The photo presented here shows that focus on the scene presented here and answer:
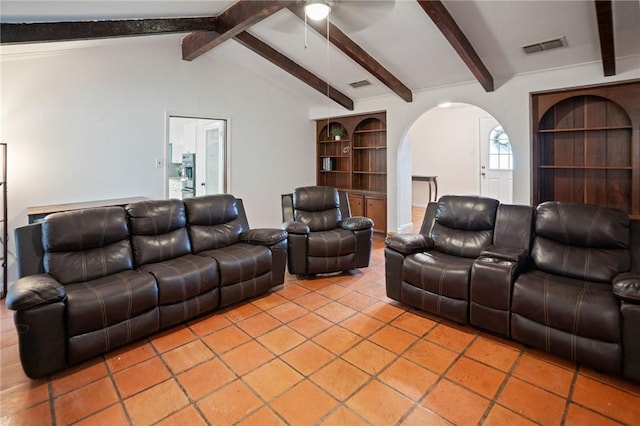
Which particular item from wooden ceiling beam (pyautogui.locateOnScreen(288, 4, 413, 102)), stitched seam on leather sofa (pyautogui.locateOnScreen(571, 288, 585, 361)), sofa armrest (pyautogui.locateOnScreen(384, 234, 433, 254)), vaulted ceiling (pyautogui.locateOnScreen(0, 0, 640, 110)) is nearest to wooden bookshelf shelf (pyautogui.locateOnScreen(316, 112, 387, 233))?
wooden ceiling beam (pyautogui.locateOnScreen(288, 4, 413, 102))

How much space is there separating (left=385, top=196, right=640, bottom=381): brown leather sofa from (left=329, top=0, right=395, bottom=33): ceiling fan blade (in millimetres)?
2072

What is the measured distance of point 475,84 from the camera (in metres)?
4.77

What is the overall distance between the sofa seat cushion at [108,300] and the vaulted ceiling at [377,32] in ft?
6.84

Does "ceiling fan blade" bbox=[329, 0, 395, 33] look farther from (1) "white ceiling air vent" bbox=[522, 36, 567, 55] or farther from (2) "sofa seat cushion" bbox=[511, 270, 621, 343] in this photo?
(2) "sofa seat cushion" bbox=[511, 270, 621, 343]

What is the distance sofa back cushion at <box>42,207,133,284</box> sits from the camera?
2676mm


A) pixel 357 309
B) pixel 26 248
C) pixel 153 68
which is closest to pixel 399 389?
pixel 357 309

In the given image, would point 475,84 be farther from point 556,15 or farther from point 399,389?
point 399,389

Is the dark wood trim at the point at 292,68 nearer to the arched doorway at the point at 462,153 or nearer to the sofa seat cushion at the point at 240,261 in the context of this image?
the arched doorway at the point at 462,153

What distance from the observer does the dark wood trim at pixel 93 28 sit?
2900 mm

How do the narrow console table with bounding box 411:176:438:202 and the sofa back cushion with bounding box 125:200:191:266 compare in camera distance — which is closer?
the sofa back cushion with bounding box 125:200:191:266

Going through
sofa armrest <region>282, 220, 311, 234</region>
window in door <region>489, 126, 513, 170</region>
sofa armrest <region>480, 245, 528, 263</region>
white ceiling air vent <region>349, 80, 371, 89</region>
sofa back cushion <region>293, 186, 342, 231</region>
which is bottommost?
sofa armrest <region>480, 245, 528, 263</region>

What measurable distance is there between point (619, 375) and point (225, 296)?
9.44 feet

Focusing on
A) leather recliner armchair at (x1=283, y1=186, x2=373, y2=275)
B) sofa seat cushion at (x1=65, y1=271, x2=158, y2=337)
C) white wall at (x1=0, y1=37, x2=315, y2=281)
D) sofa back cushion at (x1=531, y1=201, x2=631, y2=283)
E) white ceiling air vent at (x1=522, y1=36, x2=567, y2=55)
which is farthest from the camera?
leather recliner armchair at (x1=283, y1=186, x2=373, y2=275)

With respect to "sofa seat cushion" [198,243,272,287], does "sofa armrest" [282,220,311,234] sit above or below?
above
